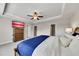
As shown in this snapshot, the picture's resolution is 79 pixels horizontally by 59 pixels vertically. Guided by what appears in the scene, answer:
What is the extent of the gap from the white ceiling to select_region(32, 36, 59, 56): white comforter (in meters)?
0.33

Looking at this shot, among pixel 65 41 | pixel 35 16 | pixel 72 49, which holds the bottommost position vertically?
pixel 72 49

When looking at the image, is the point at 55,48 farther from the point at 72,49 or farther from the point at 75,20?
the point at 75,20

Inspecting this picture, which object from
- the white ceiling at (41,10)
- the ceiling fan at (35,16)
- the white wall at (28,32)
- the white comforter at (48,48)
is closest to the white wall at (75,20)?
the white ceiling at (41,10)

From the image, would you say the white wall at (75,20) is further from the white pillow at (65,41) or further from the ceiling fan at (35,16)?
the ceiling fan at (35,16)

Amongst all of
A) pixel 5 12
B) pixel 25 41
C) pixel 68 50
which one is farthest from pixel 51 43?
pixel 5 12

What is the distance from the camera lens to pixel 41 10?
6.73 ft

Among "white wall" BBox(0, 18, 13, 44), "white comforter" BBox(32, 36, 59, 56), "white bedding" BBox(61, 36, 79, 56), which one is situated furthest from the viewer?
"white wall" BBox(0, 18, 13, 44)

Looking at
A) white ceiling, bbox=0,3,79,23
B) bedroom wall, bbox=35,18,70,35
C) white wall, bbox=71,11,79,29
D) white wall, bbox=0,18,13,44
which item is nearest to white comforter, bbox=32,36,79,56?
bedroom wall, bbox=35,18,70,35

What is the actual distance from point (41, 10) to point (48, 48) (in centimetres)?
57

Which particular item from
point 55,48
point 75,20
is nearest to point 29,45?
point 55,48

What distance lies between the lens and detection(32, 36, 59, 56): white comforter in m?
1.83

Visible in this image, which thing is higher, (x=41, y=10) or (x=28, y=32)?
(x=41, y=10)

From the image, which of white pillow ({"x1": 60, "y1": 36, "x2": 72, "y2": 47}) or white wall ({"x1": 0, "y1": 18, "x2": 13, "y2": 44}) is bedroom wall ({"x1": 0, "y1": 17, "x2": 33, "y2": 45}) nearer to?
white wall ({"x1": 0, "y1": 18, "x2": 13, "y2": 44})

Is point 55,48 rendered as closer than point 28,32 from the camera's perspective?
Yes
